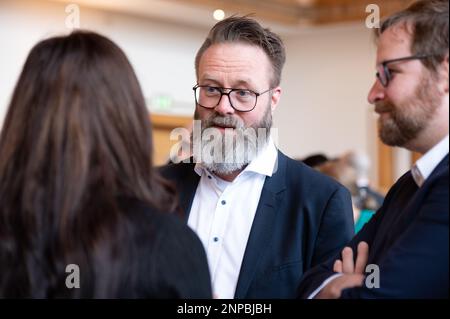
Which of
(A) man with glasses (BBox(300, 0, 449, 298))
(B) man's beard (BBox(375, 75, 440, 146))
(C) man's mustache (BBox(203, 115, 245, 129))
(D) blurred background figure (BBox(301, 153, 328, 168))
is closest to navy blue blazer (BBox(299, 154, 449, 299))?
(A) man with glasses (BBox(300, 0, 449, 298))

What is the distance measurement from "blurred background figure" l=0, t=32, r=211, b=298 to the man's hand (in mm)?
493

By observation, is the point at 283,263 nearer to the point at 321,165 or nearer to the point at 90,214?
the point at 90,214

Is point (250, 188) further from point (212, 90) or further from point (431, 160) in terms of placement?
point (431, 160)

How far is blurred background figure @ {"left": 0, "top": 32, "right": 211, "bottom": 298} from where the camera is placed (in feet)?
6.01

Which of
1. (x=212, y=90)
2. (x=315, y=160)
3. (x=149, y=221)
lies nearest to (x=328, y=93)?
(x=315, y=160)

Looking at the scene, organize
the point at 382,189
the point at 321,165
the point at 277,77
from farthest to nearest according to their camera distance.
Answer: the point at 382,189
the point at 321,165
the point at 277,77

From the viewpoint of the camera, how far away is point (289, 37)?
464 inches

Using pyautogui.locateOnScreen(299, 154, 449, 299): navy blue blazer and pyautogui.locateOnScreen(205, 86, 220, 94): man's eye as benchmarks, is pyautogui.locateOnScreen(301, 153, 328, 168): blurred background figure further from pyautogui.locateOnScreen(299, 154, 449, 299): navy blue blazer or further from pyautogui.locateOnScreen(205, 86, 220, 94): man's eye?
pyautogui.locateOnScreen(299, 154, 449, 299): navy blue blazer

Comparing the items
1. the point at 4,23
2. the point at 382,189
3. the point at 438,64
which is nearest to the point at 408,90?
the point at 438,64

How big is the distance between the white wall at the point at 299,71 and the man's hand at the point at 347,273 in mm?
7270

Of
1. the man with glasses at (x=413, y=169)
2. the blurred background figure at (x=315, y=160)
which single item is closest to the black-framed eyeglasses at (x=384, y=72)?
the man with glasses at (x=413, y=169)

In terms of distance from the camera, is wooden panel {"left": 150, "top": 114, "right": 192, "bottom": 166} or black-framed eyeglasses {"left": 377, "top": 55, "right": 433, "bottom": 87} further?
wooden panel {"left": 150, "top": 114, "right": 192, "bottom": 166}

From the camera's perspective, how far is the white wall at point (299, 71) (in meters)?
9.66

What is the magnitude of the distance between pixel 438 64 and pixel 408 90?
→ 115 millimetres
